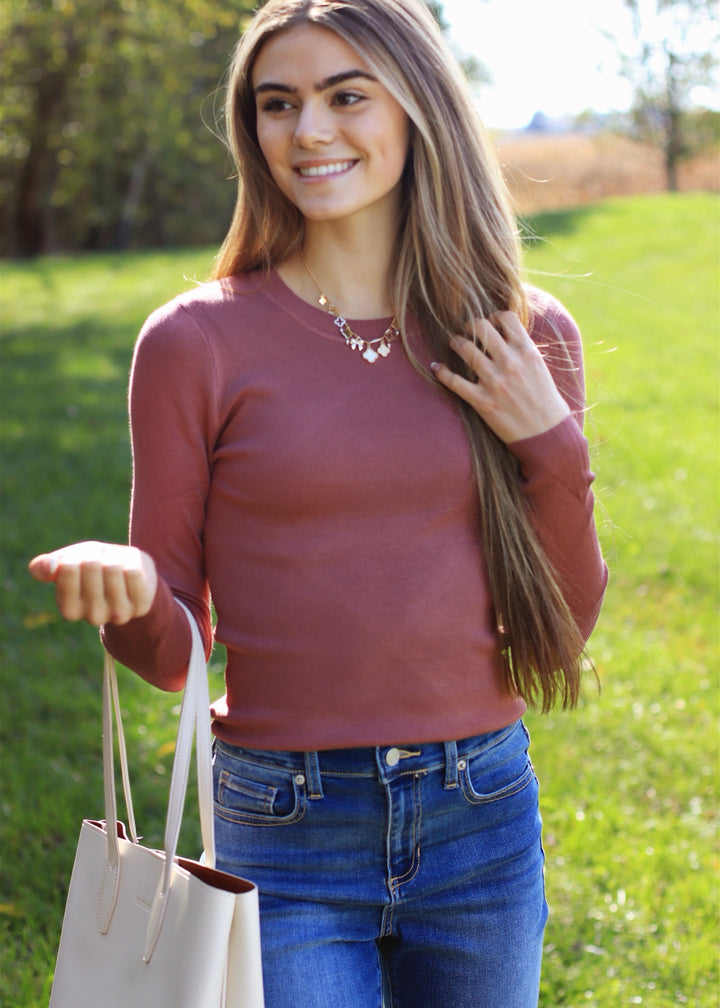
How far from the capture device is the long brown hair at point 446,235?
1.95 metres

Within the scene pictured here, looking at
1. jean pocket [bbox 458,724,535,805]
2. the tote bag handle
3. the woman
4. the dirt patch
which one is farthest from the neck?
the dirt patch

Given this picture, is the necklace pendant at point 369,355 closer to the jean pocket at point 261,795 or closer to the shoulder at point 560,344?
the shoulder at point 560,344

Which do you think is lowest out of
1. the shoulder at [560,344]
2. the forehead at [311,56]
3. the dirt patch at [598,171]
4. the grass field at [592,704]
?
the grass field at [592,704]

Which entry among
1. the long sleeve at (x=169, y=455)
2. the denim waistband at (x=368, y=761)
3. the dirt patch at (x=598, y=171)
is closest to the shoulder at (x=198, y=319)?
the long sleeve at (x=169, y=455)

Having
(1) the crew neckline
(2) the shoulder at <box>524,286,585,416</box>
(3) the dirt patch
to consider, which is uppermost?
(1) the crew neckline

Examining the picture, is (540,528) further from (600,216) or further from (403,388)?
(600,216)

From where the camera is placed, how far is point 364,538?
1.87 meters

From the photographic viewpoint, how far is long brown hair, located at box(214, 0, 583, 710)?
1954 mm

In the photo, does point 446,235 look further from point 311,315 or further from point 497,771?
point 497,771

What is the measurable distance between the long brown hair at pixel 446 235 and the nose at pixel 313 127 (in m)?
0.12

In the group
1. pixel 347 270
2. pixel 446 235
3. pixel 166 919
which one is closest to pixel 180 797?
pixel 166 919

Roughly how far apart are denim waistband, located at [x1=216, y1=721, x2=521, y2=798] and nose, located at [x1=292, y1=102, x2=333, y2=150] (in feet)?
3.29

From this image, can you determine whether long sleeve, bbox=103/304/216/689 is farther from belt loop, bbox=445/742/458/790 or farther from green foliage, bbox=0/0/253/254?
green foliage, bbox=0/0/253/254

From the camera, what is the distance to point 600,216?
632 inches
